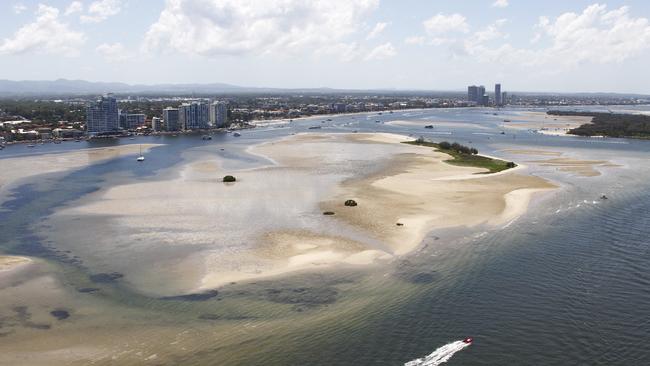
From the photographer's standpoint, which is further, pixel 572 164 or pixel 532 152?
pixel 532 152

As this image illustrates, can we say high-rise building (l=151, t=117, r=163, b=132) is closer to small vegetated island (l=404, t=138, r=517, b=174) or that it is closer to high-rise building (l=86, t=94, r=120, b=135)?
high-rise building (l=86, t=94, r=120, b=135)

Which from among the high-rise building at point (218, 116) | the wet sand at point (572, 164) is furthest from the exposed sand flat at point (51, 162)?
the wet sand at point (572, 164)

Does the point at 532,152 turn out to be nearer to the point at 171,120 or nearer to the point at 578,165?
the point at 578,165

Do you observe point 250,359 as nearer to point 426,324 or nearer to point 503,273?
point 426,324

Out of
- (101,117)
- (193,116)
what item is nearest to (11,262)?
(101,117)

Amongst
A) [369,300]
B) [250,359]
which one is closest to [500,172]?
[369,300]

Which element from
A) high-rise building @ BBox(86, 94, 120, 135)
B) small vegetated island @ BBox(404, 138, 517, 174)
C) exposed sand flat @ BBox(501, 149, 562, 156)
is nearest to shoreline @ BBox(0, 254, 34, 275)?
small vegetated island @ BBox(404, 138, 517, 174)
